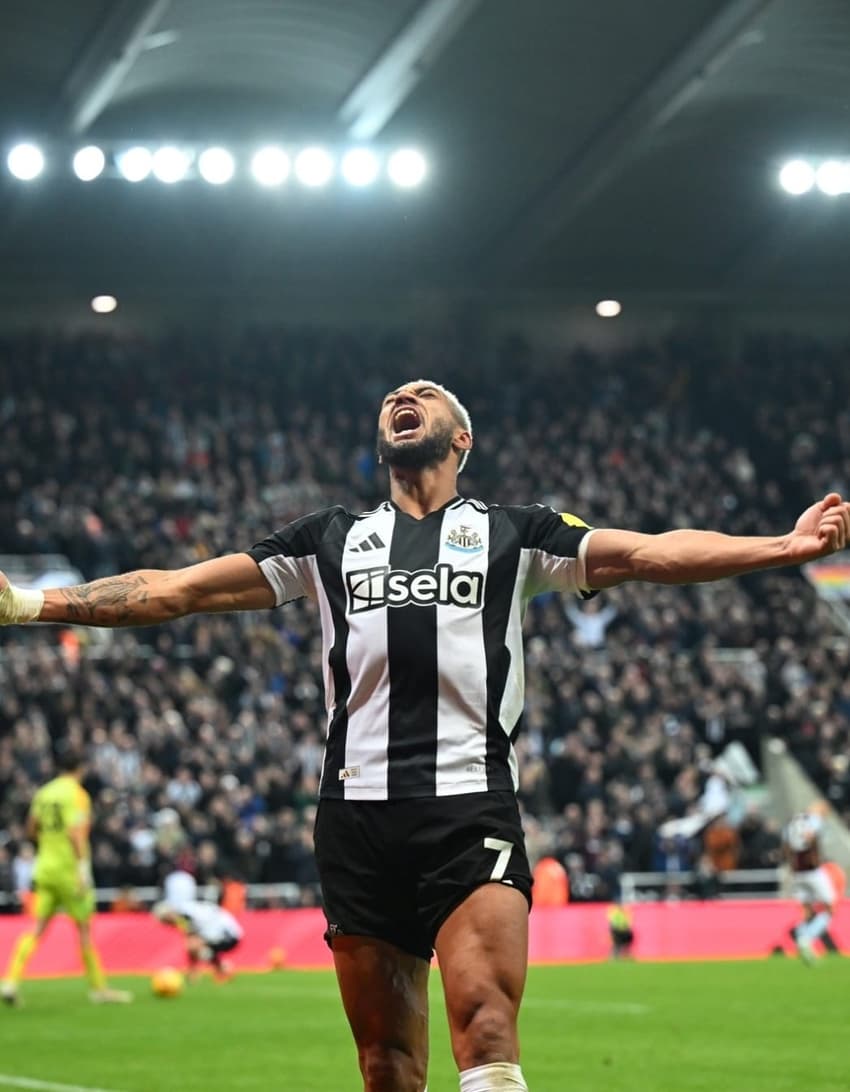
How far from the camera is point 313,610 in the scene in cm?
3075

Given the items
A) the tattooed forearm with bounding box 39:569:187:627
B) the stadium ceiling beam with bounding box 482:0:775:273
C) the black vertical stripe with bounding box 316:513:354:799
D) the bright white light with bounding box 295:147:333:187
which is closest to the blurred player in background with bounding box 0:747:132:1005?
the tattooed forearm with bounding box 39:569:187:627

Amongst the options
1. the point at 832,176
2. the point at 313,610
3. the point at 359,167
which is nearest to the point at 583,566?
the point at 313,610

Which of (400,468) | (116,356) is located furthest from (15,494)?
(400,468)

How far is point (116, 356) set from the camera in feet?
119

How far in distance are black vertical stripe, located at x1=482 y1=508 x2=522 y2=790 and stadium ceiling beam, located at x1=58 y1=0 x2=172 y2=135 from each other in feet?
69.7

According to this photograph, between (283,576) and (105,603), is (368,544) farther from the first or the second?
(105,603)

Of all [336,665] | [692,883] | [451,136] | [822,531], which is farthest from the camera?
[451,136]

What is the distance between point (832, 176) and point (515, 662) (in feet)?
96.4

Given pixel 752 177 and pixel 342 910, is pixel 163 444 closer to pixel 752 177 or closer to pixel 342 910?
pixel 752 177

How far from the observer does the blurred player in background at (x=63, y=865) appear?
16.4 m

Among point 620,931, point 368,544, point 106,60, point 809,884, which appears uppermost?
point 106,60

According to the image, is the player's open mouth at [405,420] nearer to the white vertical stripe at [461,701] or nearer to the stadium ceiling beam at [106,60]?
the white vertical stripe at [461,701]

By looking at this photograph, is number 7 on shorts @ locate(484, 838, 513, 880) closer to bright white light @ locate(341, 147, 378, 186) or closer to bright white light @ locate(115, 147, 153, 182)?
bright white light @ locate(115, 147, 153, 182)

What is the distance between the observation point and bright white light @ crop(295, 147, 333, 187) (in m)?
30.8
